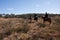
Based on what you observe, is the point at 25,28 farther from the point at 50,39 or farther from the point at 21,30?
the point at 50,39

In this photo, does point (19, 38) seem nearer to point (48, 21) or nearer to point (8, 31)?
point (8, 31)

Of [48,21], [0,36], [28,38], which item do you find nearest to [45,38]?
[28,38]

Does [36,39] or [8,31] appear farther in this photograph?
[8,31]

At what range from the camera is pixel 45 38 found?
14875mm

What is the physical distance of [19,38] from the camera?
1433 cm

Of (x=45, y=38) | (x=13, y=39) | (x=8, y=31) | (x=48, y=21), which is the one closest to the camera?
(x=13, y=39)

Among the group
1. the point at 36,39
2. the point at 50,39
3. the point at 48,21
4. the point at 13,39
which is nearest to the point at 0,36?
the point at 13,39

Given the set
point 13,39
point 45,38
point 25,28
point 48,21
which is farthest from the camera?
point 48,21

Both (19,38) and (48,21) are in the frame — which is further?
(48,21)

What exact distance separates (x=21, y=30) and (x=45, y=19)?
518 inches

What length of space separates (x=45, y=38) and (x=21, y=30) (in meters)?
4.62

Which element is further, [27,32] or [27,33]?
[27,32]

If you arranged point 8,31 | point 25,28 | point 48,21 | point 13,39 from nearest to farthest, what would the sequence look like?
point 13,39 → point 8,31 → point 25,28 → point 48,21

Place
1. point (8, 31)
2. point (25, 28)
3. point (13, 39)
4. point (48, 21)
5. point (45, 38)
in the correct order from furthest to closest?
point (48, 21) < point (25, 28) < point (8, 31) < point (45, 38) < point (13, 39)
